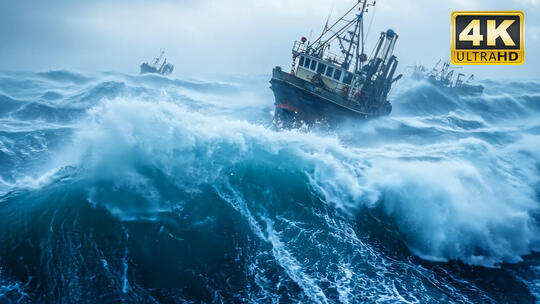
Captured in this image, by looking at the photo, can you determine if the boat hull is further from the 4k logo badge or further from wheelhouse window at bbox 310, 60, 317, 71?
the 4k logo badge

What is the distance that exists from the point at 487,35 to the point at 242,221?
9944mm

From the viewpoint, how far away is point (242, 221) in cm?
739

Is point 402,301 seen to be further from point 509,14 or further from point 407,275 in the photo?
point 509,14

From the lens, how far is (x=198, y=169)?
852 cm

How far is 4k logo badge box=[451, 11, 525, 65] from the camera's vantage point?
9156 mm

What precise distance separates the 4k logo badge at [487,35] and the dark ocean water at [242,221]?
13.1 ft

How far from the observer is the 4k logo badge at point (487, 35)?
9.16 m

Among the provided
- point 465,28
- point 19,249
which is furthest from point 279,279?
point 465,28

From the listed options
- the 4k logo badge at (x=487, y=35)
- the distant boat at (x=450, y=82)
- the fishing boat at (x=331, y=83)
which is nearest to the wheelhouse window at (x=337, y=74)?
the fishing boat at (x=331, y=83)

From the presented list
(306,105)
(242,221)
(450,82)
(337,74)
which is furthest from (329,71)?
(450,82)

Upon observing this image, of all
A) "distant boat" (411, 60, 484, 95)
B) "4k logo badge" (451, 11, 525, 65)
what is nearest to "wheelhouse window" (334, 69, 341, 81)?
"4k logo badge" (451, 11, 525, 65)

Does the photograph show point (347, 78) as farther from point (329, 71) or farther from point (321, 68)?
point (321, 68)

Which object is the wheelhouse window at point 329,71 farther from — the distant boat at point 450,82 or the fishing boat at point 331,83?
the distant boat at point 450,82

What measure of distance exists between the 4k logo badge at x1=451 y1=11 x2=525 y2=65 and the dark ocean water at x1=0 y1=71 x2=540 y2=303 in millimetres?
3995
